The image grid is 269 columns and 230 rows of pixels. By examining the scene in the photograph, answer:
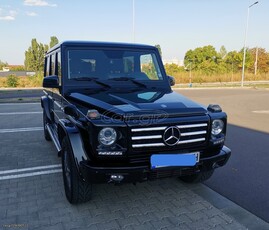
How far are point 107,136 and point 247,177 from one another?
2723mm

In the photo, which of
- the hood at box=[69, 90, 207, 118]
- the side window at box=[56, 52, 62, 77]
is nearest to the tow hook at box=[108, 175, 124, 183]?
the hood at box=[69, 90, 207, 118]

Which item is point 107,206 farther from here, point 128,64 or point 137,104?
point 128,64

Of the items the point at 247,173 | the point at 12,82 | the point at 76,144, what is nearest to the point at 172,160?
the point at 76,144

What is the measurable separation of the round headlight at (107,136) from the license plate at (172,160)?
46cm

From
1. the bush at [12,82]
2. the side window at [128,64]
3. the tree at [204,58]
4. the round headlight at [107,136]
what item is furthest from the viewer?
the tree at [204,58]

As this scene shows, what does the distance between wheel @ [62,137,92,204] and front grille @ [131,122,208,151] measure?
0.80 meters

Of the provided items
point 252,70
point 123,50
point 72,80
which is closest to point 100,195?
point 72,80

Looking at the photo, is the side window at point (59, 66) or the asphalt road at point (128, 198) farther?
the side window at point (59, 66)

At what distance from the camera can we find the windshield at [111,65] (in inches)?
153

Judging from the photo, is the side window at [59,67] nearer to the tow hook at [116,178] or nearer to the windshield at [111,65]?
the windshield at [111,65]

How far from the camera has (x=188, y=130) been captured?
2990 mm

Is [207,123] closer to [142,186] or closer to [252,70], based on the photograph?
[142,186]

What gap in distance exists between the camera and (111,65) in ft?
13.3

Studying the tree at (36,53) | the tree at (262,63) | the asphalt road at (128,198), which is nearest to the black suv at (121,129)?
the asphalt road at (128,198)
